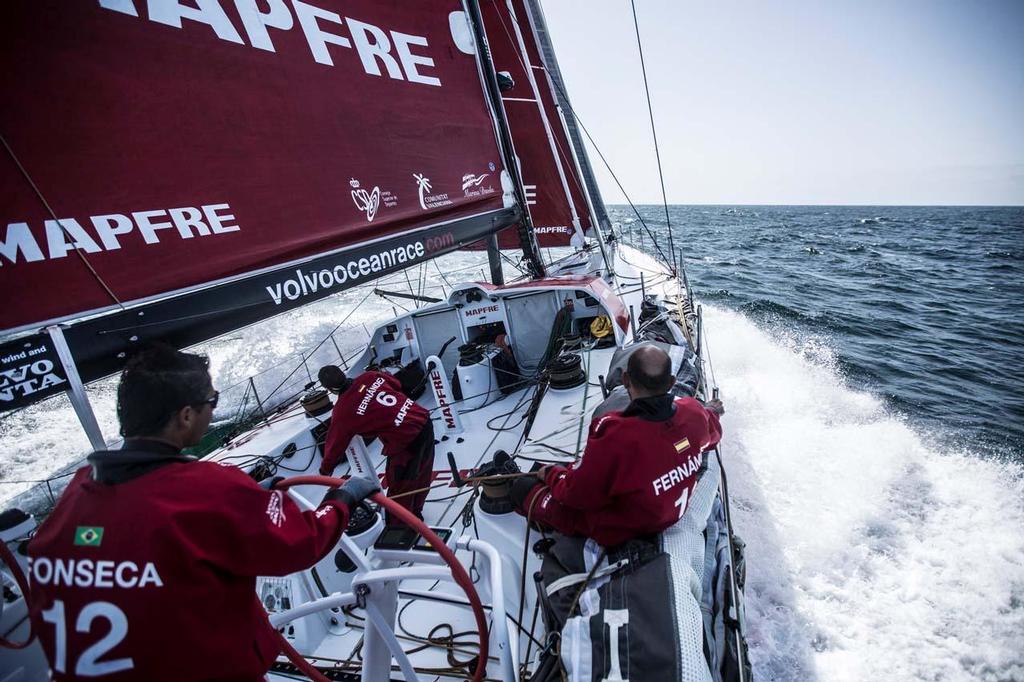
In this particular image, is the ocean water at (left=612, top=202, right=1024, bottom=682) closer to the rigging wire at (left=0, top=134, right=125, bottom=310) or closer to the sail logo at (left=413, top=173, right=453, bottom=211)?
the sail logo at (left=413, top=173, right=453, bottom=211)

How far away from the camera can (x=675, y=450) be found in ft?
5.98

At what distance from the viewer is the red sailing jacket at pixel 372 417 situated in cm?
290

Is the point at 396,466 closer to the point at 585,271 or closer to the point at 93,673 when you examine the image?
the point at 93,673

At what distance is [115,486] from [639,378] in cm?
164

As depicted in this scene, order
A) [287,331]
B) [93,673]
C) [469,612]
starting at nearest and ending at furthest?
[93,673] → [469,612] → [287,331]

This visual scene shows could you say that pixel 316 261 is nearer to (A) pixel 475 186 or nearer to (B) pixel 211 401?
(B) pixel 211 401

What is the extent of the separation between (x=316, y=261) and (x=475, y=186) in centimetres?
211

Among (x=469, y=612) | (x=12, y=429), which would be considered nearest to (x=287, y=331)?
(x=12, y=429)

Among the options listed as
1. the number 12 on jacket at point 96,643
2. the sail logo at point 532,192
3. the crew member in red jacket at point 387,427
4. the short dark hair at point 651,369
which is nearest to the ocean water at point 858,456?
the sail logo at point 532,192

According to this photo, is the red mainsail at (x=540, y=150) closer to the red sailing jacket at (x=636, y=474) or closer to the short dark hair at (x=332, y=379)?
the short dark hair at (x=332, y=379)

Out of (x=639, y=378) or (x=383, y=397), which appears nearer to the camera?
(x=639, y=378)

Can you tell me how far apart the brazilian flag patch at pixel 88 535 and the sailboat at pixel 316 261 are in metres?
0.48

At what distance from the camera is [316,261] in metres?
2.48

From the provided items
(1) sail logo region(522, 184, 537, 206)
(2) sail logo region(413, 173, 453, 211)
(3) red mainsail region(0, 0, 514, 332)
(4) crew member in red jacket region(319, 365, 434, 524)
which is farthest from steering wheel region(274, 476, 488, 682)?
(1) sail logo region(522, 184, 537, 206)
